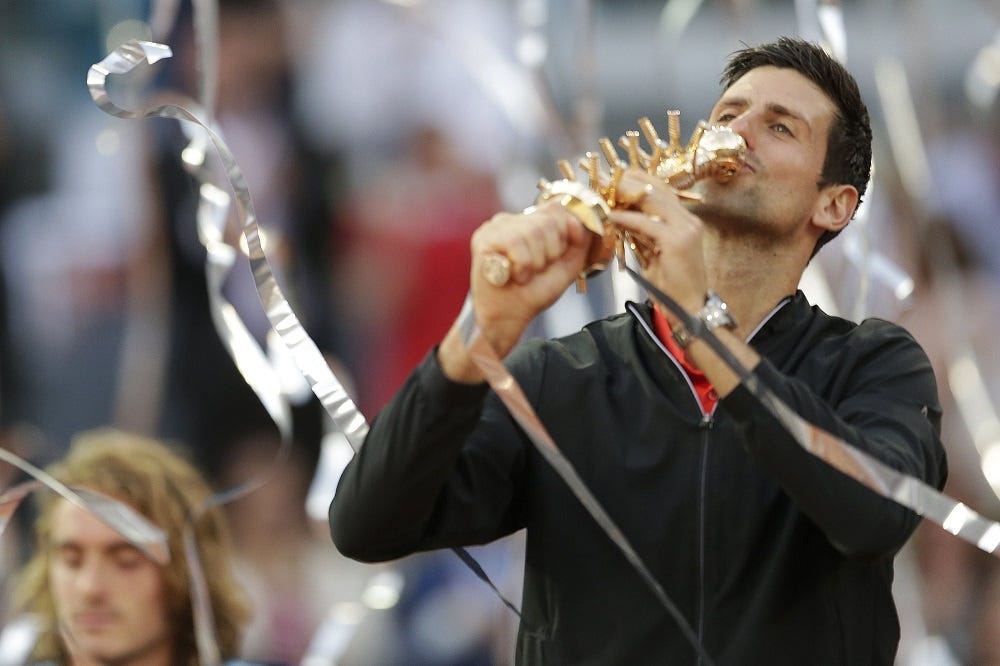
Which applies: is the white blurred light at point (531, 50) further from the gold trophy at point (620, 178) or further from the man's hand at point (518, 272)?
the man's hand at point (518, 272)

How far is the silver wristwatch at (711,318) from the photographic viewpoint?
163 cm

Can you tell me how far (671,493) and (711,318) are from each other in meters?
0.25

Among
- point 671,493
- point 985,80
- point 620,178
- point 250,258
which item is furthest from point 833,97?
point 985,80

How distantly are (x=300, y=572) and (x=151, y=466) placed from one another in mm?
586

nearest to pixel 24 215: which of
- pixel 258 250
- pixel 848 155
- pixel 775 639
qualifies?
pixel 258 250

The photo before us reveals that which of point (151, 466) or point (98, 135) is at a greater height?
point (98, 135)

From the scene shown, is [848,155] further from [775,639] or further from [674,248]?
[775,639]

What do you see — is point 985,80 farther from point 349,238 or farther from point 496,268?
point 496,268

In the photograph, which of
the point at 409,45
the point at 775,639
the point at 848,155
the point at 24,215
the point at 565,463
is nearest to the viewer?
the point at 565,463

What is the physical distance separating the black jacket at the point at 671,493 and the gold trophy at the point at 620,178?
18 centimetres

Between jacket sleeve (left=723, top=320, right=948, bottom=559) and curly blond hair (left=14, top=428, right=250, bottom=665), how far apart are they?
1.59 meters

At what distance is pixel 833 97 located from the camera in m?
2.09

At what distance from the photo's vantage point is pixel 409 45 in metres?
4.13

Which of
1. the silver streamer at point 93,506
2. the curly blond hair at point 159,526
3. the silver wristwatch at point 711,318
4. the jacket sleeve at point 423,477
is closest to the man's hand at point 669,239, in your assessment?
the silver wristwatch at point 711,318
